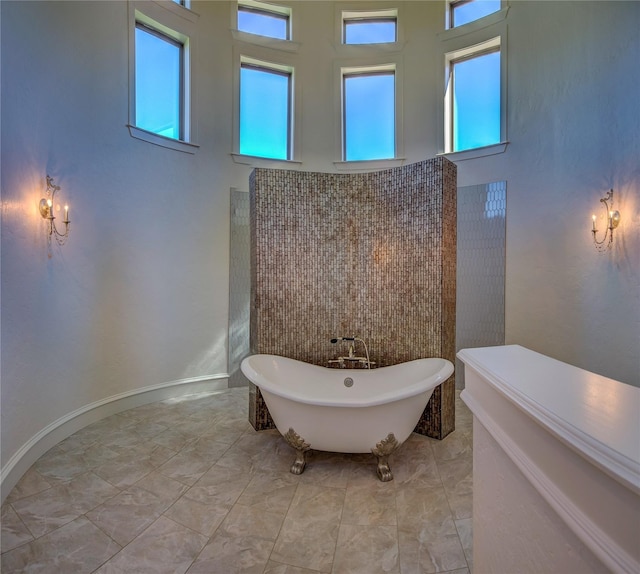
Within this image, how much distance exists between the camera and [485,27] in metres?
3.71

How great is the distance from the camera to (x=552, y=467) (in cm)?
58

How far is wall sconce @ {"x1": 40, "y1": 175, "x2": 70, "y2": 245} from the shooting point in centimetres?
240

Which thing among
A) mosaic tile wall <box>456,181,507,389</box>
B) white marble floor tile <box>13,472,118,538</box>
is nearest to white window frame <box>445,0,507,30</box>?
mosaic tile wall <box>456,181,507,389</box>

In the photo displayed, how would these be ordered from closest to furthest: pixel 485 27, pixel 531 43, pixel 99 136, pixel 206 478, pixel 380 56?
pixel 206 478 → pixel 99 136 → pixel 531 43 → pixel 485 27 → pixel 380 56

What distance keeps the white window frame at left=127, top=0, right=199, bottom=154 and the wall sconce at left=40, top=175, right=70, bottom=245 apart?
1041mm

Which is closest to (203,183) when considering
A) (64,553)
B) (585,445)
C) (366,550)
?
(64,553)

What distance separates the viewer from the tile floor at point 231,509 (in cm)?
152

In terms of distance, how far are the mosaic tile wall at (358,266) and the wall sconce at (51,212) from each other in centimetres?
144

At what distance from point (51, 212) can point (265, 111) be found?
8.93ft

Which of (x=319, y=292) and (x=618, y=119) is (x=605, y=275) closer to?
(x=618, y=119)

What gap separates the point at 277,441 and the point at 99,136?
9.84ft

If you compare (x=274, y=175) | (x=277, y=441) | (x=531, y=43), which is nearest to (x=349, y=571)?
(x=277, y=441)

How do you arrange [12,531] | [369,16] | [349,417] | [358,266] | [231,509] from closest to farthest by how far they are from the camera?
[12,531]
[231,509]
[349,417]
[358,266]
[369,16]

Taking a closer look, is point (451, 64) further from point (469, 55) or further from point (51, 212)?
point (51, 212)
